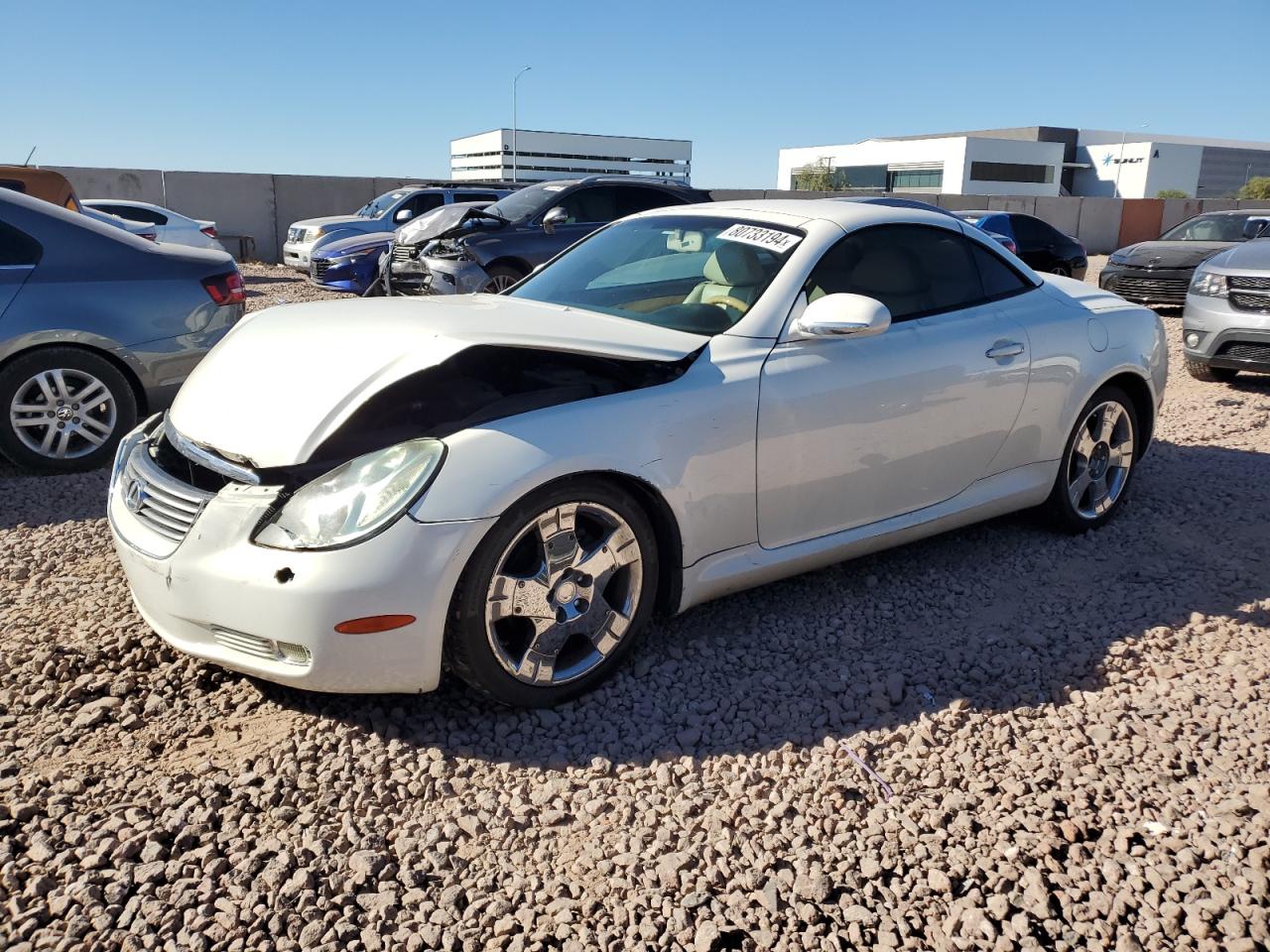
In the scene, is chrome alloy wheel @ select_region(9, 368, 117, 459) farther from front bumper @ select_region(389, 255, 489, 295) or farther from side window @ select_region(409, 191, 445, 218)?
side window @ select_region(409, 191, 445, 218)

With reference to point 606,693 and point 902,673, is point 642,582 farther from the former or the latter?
point 902,673

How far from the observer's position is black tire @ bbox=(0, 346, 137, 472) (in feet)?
17.9

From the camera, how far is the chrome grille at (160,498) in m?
3.06

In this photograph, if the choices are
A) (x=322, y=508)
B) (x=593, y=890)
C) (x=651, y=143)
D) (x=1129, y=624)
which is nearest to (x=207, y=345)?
(x=322, y=508)

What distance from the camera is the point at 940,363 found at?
3.99 m

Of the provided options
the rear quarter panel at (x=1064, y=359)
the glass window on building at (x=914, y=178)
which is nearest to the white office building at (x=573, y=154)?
the glass window on building at (x=914, y=178)

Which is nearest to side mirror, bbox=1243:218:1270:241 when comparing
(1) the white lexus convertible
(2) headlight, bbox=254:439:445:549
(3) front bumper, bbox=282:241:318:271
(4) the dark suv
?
(4) the dark suv

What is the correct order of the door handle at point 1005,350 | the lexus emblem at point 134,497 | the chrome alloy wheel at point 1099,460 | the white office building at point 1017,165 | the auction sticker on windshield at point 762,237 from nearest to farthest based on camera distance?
1. the lexus emblem at point 134,497
2. the auction sticker on windshield at point 762,237
3. the door handle at point 1005,350
4. the chrome alloy wheel at point 1099,460
5. the white office building at point 1017,165

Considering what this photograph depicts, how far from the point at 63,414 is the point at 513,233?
591 cm

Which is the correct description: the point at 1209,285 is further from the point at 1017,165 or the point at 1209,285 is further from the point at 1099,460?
the point at 1017,165

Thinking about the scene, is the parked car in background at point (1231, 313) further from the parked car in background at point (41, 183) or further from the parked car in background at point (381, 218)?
the parked car in background at point (381, 218)

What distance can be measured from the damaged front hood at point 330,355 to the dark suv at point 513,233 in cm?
672

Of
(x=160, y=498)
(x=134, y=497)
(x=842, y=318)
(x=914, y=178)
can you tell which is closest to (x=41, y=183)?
(x=134, y=497)

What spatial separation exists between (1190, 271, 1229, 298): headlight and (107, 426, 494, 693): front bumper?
7967 millimetres
